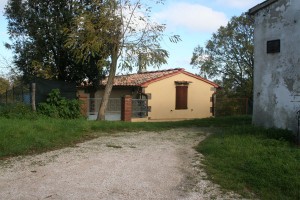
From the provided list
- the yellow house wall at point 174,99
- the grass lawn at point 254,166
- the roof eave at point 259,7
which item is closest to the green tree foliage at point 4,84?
the yellow house wall at point 174,99

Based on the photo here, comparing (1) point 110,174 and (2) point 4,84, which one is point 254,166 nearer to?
(1) point 110,174

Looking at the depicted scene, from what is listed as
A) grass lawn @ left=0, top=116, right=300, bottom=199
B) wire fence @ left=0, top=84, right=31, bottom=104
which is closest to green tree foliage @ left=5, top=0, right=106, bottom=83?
wire fence @ left=0, top=84, right=31, bottom=104

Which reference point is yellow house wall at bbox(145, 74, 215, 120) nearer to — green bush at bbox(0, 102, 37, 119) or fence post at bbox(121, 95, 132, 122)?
fence post at bbox(121, 95, 132, 122)

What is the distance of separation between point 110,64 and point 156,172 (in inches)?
419

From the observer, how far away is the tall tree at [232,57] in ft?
104

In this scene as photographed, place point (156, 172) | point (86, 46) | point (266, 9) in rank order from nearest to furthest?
point (156, 172) → point (266, 9) → point (86, 46)

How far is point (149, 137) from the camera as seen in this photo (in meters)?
12.3

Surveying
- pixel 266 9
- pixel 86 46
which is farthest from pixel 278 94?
pixel 86 46

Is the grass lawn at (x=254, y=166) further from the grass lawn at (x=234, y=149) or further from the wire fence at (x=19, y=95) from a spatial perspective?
the wire fence at (x=19, y=95)

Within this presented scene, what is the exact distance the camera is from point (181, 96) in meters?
26.8

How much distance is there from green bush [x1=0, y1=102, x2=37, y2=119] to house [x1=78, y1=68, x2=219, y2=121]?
906 cm

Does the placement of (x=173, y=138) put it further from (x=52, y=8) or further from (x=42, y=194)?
(x=52, y=8)

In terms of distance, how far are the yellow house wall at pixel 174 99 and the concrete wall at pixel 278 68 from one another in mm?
12079

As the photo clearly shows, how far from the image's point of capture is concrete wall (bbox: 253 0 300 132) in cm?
1209
